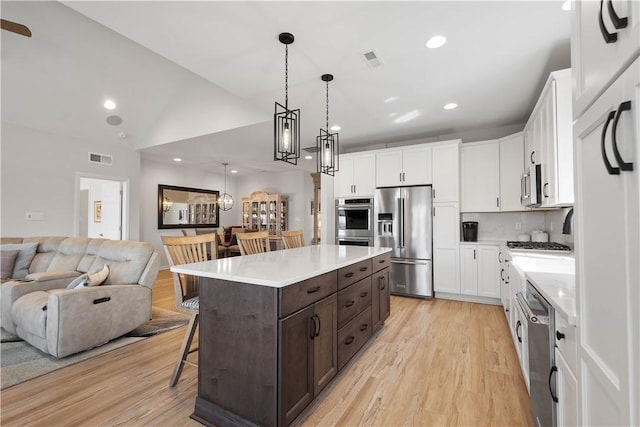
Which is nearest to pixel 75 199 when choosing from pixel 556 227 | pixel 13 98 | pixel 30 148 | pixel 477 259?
pixel 30 148

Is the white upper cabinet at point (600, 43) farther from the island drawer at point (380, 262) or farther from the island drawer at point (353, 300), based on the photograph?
the island drawer at point (380, 262)

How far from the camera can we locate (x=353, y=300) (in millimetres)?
2361

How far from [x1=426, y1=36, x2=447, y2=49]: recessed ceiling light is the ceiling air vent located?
598cm

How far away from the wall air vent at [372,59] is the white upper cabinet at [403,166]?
2.10 metres

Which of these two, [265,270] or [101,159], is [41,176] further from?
[265,270]

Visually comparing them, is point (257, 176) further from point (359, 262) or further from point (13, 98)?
point (359, 262)

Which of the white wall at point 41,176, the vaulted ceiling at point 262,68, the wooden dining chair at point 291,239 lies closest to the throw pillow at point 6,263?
the white wall at point 41,176

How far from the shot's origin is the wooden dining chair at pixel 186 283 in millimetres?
2092

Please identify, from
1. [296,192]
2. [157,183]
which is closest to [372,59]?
[296,192]

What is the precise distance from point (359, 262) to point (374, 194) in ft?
8.03

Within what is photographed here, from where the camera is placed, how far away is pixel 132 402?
1.91 meters

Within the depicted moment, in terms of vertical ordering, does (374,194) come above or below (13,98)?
below

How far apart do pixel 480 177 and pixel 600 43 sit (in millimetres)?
3883

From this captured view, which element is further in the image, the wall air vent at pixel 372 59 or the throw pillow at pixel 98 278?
the throw pillow at pixel 98 278
